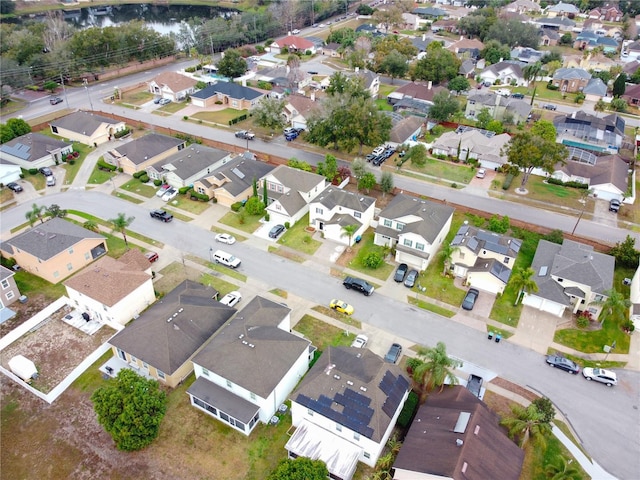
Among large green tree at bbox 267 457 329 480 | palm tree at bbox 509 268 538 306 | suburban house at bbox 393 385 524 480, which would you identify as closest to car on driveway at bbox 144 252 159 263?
large green tree at bbox 267 457 329 480

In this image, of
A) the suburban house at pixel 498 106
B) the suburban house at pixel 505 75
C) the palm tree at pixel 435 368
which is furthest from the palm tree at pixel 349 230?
the suburban house at pixel 505 75

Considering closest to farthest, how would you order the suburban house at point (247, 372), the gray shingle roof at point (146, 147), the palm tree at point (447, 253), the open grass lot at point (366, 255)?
the suburban house at point (247, 372)
the palm tree at point (447, 253)
the open grass lot at point (366, 255)
the gray shingle roof at point (146, 147)

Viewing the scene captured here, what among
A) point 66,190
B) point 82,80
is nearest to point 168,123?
point 66,190

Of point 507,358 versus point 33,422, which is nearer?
point 33,422

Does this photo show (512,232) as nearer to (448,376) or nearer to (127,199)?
(448,376)

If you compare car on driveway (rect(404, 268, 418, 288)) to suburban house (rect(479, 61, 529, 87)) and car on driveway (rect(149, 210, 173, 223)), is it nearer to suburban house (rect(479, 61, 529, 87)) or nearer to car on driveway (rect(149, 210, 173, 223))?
car on driveway (rect(149, 210, 173, 223))

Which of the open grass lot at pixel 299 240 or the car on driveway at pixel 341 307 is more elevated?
the open grass lot at pixel 299 240

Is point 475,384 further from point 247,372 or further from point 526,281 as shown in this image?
point 247,372

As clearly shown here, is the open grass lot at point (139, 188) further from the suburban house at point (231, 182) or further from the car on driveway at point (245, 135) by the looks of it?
the car on driveway at point (245, 135)
